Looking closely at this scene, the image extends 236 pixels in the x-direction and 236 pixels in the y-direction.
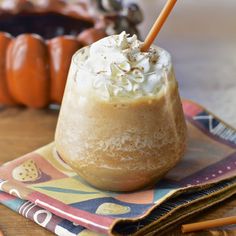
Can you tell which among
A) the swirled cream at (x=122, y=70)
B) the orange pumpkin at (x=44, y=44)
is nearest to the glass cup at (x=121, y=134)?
the swirled cream at (x=122, y=70)

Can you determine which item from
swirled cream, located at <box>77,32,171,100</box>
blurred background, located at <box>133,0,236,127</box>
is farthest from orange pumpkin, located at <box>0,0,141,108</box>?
swirled cream, located at <box>77,32,171,100</box>

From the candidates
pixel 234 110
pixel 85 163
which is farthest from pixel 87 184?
pixel 234 110

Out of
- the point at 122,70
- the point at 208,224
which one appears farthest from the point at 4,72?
the point at 208,224

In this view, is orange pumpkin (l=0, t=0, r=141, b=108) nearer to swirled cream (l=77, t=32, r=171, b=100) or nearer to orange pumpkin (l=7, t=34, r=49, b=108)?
orange pumpkin (l=7, t=34, r=49, b=108)

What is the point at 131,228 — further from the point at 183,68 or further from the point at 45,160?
the point at 183,68

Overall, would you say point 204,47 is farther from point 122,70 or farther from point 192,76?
point 122,70

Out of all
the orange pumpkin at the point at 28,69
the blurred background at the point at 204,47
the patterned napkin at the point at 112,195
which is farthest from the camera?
the blurred background at the point at 204,47

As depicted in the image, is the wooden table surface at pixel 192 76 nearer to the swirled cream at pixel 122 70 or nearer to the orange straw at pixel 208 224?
the orange straw at pixel 208 224
